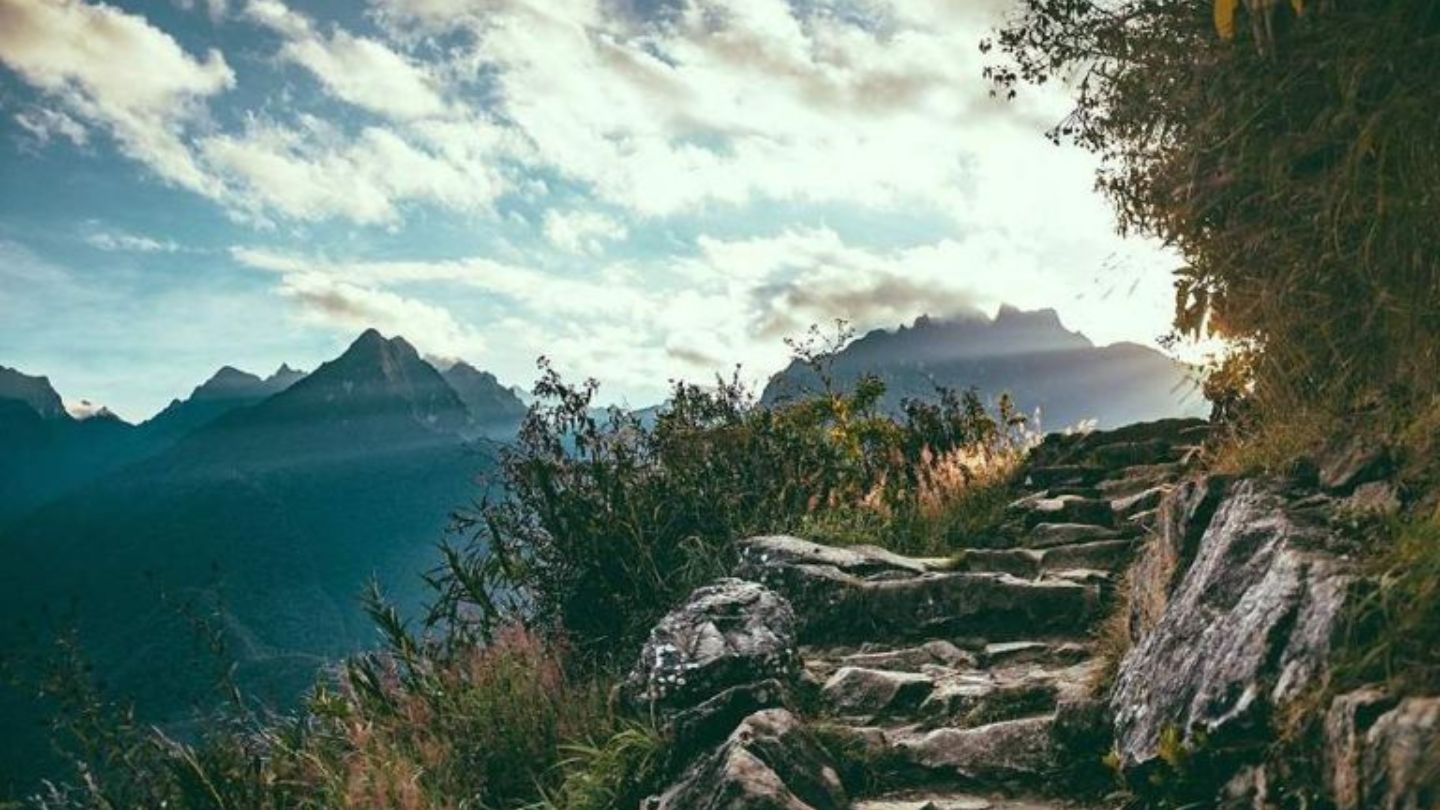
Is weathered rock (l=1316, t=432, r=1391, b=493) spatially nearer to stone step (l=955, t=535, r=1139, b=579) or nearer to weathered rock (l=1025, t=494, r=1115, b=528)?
stone step (l=955, t=535, r=1139, b=579)

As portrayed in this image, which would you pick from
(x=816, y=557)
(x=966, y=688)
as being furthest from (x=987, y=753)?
(x=816, y=557)

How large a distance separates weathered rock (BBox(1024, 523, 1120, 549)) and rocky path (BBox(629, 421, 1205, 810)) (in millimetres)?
18

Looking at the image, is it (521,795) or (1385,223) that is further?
(521,795)

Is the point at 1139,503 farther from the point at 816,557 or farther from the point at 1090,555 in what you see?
the point at 816,557

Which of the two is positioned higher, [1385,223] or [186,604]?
[1385,223]

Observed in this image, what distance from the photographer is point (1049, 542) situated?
927cm

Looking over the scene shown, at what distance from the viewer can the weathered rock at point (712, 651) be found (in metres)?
5.98

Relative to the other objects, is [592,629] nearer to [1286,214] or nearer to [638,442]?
[638,442]

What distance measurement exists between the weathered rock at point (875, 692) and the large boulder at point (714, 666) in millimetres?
304

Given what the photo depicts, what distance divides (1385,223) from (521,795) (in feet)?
18.2

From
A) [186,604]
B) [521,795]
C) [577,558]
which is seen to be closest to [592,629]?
[577,558]

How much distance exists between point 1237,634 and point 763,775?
2169 millimetres

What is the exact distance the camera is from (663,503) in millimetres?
9258

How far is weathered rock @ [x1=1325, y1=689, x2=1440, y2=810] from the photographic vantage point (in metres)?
2.86
